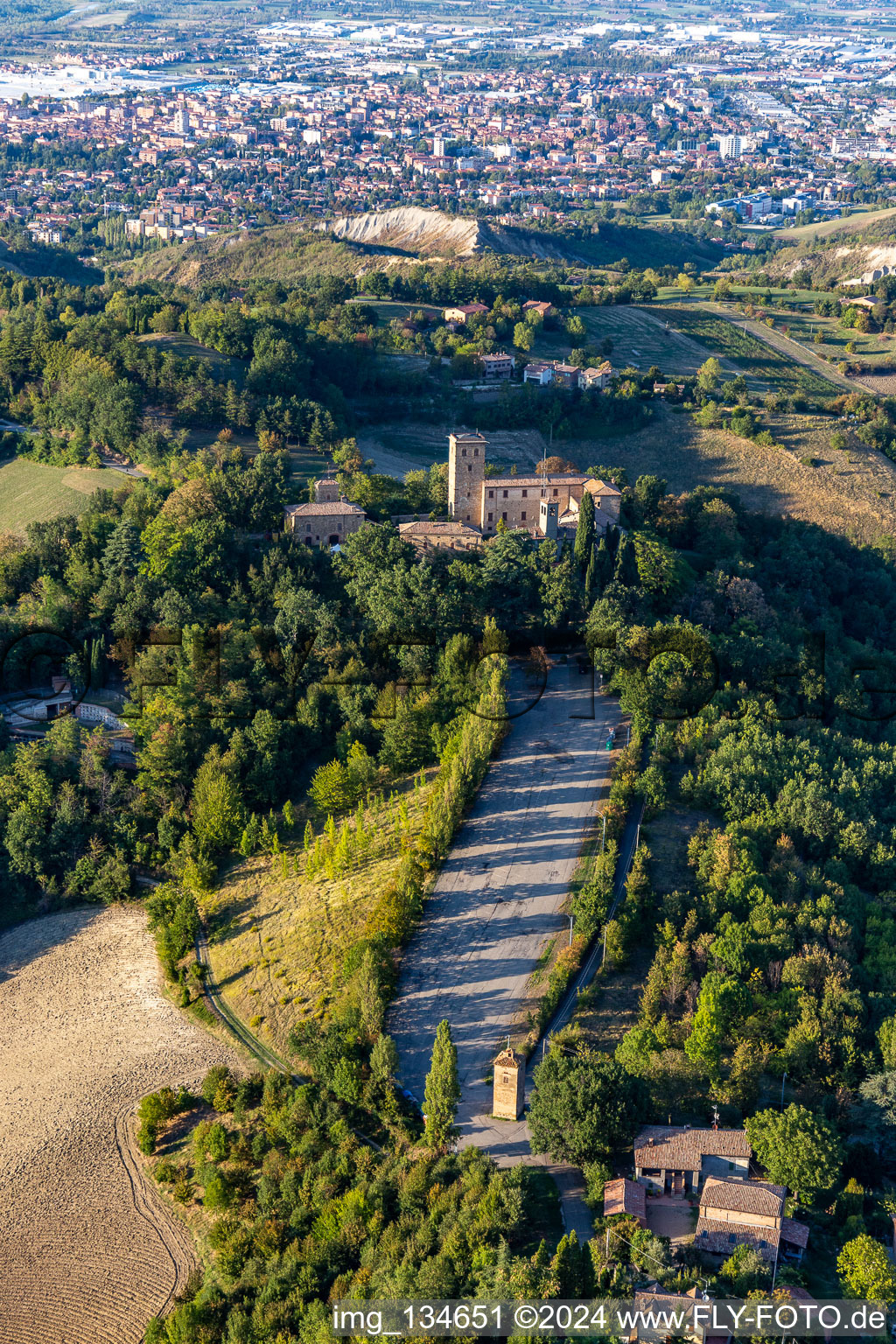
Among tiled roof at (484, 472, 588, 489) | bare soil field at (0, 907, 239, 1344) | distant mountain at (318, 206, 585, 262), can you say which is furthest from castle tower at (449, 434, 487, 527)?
distant mountain at (318, 206, 585, 262)

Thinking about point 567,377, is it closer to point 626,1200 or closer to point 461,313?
point 461,313

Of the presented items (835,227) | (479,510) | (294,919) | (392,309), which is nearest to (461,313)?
(392,309)

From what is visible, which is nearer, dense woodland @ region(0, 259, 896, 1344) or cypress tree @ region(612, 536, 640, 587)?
dense woodland @ region(0, 259, 896, 1344)

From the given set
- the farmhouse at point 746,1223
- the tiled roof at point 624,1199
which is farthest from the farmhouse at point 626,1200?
the farmhouse at point 746,1223

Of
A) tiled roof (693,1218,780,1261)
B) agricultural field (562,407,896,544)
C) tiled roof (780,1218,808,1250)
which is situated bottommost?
tiled roof (780,1218,808,1250)

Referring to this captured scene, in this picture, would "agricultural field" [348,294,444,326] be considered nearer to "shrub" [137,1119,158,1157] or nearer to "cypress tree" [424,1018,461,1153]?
"shrub" [137,1119,158,1157]

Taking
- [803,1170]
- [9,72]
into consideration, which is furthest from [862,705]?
[9,72]
